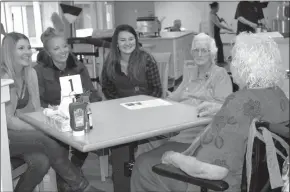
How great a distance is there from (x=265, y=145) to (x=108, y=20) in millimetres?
9091

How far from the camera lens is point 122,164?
90.9 inches

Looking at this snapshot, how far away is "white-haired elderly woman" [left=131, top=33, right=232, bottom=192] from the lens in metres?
2.12

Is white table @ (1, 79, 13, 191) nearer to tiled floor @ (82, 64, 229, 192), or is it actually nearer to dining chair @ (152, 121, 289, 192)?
dining chair @ (152, 121, 289, 192)

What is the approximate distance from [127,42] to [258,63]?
165cm

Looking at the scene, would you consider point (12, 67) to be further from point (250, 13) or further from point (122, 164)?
point (250, 13)

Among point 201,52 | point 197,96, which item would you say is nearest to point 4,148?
point 197,96

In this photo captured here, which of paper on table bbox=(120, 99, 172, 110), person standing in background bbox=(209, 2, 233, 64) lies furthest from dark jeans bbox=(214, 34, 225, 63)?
paper on table bbox=(120, 99, 172, 110)

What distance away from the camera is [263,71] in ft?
5.46

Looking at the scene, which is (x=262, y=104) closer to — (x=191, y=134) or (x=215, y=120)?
(x=215, y=120)

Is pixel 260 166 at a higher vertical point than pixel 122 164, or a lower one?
higher

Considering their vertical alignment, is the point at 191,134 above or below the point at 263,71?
below

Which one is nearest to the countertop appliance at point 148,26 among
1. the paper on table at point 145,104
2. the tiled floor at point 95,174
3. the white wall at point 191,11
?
the tiled floor at point 95,174

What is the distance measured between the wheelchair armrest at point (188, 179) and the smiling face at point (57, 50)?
65.5 inches

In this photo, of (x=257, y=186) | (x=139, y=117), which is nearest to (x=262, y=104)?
(x=257, y=186)
